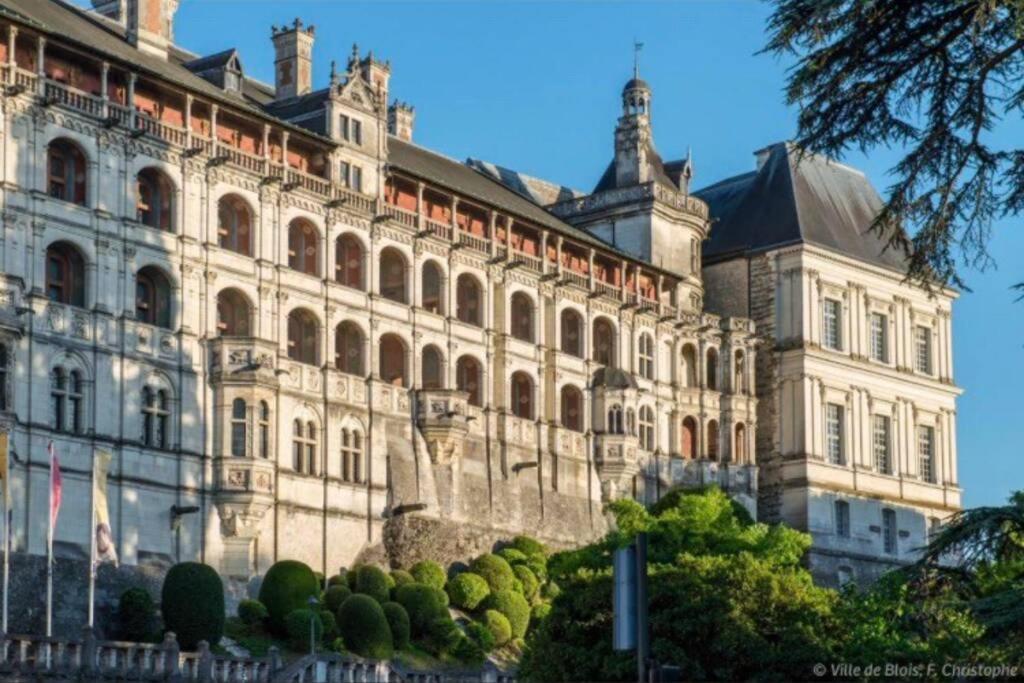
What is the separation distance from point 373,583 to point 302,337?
33.6ft

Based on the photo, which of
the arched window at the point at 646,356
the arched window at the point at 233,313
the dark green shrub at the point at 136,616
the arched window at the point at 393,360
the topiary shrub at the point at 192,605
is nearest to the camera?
the topiary shrub at the point at 192,605

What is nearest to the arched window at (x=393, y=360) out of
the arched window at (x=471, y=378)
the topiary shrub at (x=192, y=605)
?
the arched window at (x=471, y=378)

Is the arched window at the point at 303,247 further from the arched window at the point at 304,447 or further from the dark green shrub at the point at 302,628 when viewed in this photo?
the dark green shrub at the point at 302,628

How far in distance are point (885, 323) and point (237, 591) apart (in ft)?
145

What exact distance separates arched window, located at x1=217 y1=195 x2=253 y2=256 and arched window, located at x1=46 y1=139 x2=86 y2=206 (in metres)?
6.45

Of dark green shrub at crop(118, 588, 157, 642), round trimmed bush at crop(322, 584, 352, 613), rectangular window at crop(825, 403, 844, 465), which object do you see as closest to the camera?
dark green shrub at crop(118, 588, 157, 642)

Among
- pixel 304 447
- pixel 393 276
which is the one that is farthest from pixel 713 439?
pixel 304 447

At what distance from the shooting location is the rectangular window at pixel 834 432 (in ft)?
317

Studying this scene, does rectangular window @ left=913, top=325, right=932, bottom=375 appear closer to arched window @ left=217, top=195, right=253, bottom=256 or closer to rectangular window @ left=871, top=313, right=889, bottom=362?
rectangular window @ left=871, top=313, right=889, bottom=362

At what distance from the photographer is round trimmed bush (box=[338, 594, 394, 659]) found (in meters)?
64.6

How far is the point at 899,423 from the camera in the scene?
330 feet

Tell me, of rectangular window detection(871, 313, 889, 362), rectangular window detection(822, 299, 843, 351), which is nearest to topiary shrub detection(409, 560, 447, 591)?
rectangular window detection(822, 299, 843, 351)

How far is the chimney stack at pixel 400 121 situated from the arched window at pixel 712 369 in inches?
657

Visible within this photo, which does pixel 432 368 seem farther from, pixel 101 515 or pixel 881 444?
pixel 881 444
